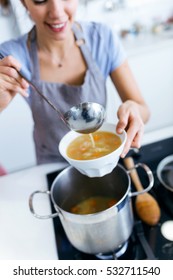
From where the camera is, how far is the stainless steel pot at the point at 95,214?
36 cm

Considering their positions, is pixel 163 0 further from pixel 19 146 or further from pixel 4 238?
pixel 4 238

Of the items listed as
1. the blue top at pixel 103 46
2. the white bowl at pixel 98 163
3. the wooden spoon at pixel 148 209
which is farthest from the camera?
the blue top at pixel 103 46

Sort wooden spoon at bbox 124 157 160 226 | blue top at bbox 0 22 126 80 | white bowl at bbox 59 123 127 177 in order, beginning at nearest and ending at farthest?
white bowl at bbox 59 123 127 177 < wooden spoon at bbox 124 157 160 226 < blue top at bbox 0 22 126 80

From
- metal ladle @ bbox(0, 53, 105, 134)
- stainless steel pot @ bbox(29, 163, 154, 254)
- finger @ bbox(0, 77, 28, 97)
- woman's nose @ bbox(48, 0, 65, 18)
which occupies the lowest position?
stainless steel pot @ bbox(29, 163, 154, 254)

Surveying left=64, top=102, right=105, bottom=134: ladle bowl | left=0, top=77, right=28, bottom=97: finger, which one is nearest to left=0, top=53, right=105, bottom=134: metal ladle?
left=64, top=102, right=105, bottom=134: ladle bowl

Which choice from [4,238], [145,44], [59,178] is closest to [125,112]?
[59,178]

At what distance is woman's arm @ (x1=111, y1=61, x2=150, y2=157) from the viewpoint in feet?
1.35

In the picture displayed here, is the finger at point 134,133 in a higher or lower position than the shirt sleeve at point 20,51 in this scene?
lower

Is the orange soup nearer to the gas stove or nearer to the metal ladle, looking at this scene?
the metal ladle

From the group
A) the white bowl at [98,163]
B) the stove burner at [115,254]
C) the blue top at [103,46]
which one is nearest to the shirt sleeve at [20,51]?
the blue top at [103,46]

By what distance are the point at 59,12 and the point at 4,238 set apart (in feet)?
1.32

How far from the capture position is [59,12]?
0.47 m

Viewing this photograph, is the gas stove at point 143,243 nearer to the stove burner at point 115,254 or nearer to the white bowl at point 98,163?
the stove burner at point 115,254

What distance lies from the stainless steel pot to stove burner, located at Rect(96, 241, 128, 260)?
2cm
